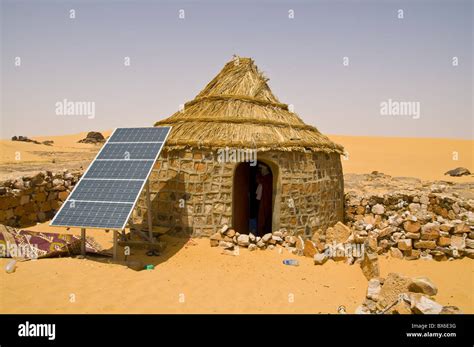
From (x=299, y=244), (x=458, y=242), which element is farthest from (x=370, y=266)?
(x=458, y=242)

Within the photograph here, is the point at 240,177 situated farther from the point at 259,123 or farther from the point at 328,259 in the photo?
the point at 328,259

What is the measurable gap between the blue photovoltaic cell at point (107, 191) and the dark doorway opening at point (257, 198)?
11.1ft

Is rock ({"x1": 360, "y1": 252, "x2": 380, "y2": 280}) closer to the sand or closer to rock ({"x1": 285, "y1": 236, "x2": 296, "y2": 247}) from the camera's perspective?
rock ({"x1": 285, "y1": 236, "x2": 296, "y2": 247})

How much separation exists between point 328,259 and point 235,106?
201 inches

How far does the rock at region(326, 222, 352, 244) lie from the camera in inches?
373

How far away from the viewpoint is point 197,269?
758 centimetres

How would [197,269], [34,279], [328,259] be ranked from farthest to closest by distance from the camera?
1. [328,259]
2. [197,269]
3. [34,279]

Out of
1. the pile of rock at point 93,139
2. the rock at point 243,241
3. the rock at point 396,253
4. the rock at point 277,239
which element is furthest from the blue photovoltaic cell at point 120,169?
the pile of rock at point 93,139

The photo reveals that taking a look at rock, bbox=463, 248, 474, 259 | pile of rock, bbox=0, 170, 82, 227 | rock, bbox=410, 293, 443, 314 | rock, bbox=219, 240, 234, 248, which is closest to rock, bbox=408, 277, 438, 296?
rock, bbox=410, 293, 443, 314

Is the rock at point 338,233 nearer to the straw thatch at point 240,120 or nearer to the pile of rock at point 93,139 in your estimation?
the straw thatch at point 240,120

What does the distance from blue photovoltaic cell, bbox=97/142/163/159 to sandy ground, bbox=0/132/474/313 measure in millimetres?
2320

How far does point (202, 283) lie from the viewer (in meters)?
6.85

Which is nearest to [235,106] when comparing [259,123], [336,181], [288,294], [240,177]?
[259,123]

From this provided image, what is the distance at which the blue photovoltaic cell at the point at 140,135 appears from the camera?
874 centimetres
